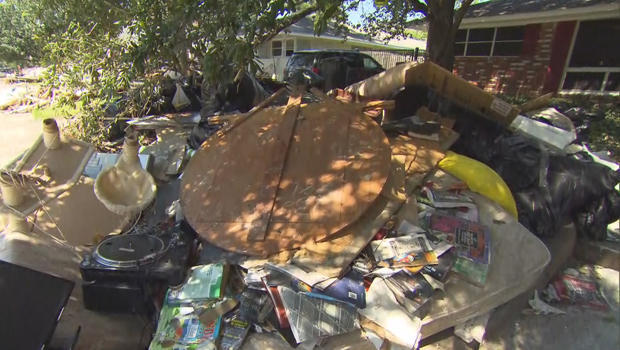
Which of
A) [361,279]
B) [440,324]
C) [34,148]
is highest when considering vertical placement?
[34,148]

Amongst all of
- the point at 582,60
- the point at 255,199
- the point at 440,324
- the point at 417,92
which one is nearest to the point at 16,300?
the point at 255,199

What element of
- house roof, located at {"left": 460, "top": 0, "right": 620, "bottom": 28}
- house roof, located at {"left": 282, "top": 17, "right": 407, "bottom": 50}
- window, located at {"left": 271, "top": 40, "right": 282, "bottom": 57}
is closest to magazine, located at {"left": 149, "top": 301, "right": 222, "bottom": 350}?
house roof, located at {"left": 460, "top": 0, "right": 620, "bottom": 28}

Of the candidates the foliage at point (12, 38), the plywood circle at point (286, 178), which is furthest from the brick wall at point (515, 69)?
the foliage at point (12, 38)

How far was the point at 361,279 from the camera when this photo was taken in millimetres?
2088

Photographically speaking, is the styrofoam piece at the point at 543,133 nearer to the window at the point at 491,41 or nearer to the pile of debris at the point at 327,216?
the pile of debris at the point at 327,216

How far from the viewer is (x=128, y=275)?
7.00 ft

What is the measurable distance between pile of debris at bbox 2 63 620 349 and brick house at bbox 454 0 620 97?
6285 millimetres

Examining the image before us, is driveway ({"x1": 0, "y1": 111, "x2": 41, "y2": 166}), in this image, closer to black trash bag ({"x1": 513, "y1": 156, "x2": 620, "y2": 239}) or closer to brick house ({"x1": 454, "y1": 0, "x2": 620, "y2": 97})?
black trash bag ({"x1": 513, "y1": 156, "x2": 620, "y2": 239})

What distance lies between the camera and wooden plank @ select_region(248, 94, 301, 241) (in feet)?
7.93

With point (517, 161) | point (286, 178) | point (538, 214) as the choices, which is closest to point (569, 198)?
point (538, 214)

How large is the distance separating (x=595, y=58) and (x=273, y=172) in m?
8.62

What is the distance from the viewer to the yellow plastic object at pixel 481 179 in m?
2.62

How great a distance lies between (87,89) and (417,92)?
3625mm

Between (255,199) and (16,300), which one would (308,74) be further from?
(16,300)
